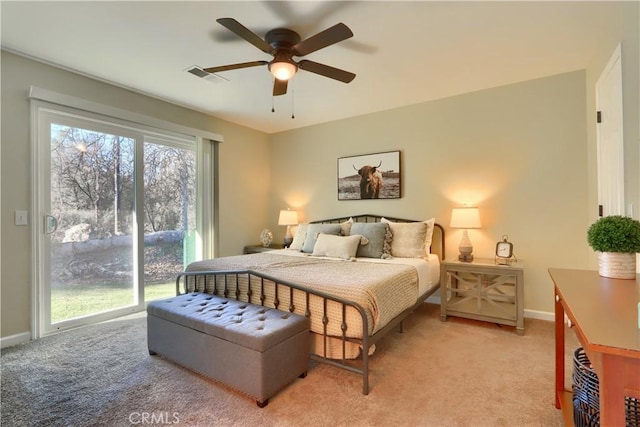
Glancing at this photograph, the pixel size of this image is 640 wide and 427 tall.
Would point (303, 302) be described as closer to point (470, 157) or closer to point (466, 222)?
point (466, 222)

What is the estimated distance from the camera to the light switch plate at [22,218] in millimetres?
2654

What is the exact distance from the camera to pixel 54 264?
2.91 m

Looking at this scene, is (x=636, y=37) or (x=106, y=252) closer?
(x=636, y=37)

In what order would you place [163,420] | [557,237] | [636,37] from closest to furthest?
[163,420]
[636,37]
[557,237]

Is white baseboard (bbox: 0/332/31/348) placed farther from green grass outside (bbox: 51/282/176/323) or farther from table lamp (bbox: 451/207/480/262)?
table lamp (bbox: 451/207/480/262)

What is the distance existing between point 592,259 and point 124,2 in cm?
447

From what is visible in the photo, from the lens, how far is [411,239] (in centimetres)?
336

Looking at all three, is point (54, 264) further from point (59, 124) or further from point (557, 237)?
point (557, 237)

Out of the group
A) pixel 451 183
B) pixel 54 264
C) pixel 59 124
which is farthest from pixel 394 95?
pixel 54 264

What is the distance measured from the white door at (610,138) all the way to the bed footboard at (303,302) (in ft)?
7.00

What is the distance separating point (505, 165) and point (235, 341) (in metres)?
3.32

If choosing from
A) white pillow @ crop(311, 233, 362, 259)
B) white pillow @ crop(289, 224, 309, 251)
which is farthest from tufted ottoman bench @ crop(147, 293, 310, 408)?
white pillow @ crop(289, 224, 309, 251)

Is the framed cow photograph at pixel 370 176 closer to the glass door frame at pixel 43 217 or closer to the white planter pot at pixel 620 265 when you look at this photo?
the white planter pot at pixel 620 265

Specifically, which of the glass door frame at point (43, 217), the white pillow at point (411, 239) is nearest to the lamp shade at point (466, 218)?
the white pillow at point (411, 239)
